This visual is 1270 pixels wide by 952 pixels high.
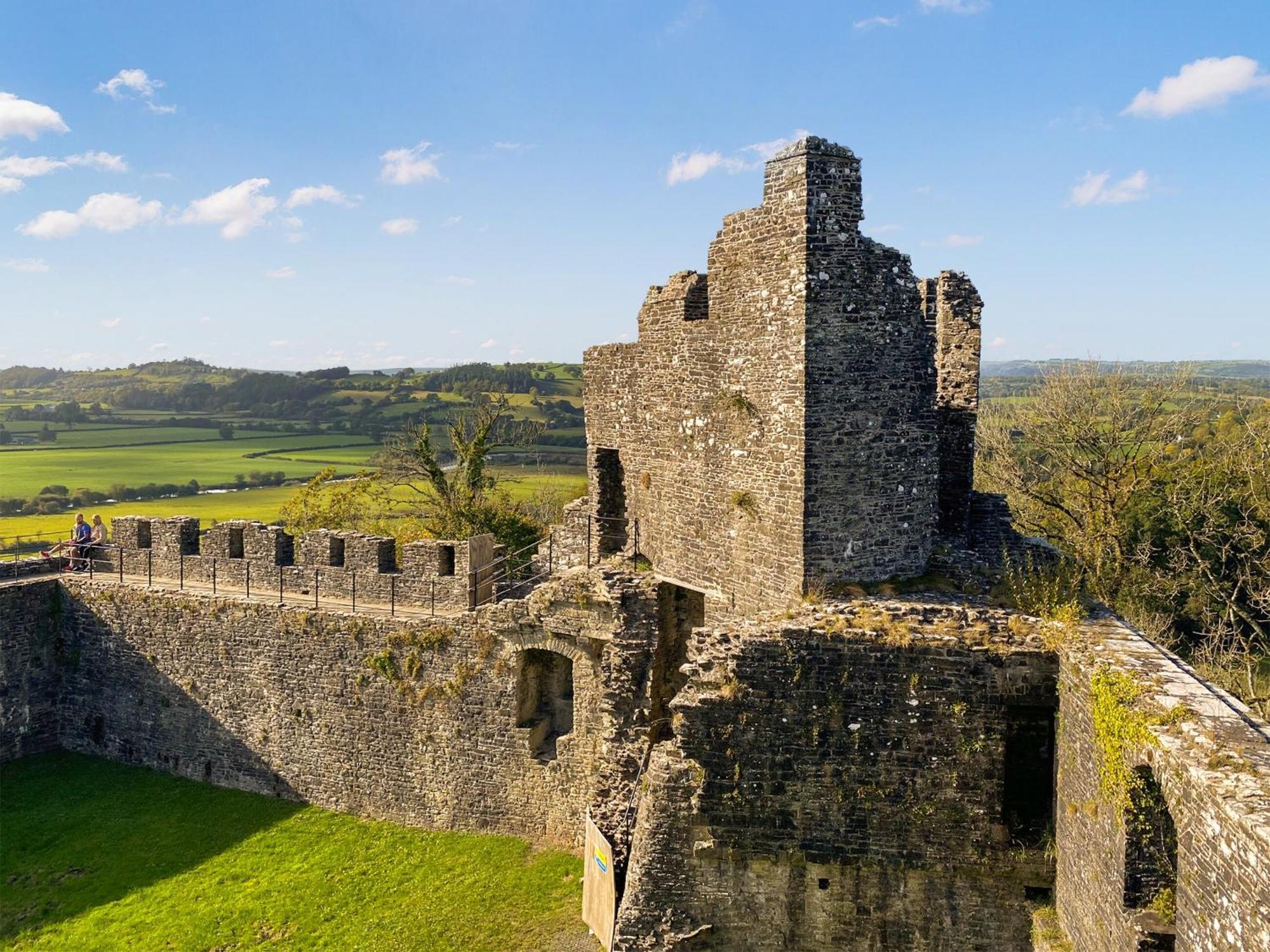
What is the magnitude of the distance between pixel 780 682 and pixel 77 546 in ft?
49.9

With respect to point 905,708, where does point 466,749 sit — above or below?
below

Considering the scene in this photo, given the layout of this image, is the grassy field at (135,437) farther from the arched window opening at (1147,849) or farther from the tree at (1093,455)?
the arched window opening at (1147,849)

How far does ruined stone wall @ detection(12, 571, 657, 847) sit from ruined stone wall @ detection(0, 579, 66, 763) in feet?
0.12

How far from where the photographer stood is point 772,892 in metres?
9.27

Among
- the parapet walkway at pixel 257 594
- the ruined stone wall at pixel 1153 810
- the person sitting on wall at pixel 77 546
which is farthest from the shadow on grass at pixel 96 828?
the ruined stone wall at pixel 1153 810

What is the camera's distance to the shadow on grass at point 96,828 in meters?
12.7

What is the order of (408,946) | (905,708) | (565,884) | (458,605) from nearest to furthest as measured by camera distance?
1. (905,708)
2. (408,946)
3. (565,884)
4. (458,605)

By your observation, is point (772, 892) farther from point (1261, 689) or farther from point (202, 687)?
point (1261, 689)

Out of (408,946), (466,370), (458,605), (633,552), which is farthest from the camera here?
(466,370)

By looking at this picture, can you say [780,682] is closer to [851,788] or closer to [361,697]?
[851,788]

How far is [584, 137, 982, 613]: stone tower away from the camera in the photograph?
9.66 metres

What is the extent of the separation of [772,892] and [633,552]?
5.24 m

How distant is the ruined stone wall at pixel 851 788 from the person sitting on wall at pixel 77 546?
14042 mm

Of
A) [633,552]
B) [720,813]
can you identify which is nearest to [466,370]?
[633,552]
